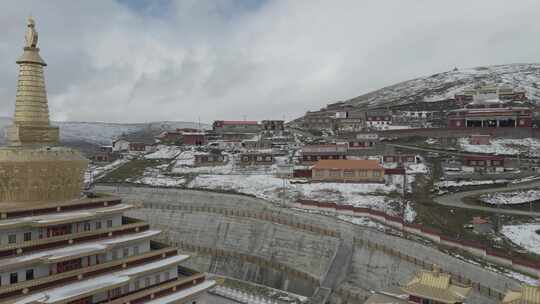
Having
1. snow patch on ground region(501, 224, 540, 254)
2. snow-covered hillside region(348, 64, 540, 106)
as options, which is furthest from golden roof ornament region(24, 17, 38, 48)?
snow-covered hillside region(348, 64, 540, 106)

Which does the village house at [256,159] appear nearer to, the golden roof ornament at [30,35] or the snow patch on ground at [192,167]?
the snow patch on ground at [192,167]

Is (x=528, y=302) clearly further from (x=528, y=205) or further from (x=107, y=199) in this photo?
(x=528, y=205)

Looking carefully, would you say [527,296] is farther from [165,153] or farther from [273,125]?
[273,125]

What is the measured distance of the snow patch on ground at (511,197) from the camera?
188ft

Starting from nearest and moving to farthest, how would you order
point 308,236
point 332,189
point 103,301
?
point 103,301
point 308,236
point 332,189

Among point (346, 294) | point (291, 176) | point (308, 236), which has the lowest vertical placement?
point (346, 294)

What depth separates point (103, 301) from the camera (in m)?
25.1

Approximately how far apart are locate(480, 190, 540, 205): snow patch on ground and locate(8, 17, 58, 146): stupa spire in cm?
5452

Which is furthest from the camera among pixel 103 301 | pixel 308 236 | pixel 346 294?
pixel 308 236

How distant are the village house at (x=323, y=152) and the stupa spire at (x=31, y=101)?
63.9 meters

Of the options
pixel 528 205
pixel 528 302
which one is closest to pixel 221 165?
pixel 528 205

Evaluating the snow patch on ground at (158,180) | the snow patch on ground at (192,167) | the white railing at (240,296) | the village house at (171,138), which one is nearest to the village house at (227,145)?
the snow patch on ground at (192,167)

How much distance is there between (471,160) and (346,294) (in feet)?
148

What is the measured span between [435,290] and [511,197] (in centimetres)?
3757
